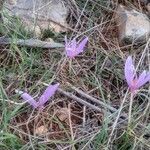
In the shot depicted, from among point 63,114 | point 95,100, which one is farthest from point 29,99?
point 95,100

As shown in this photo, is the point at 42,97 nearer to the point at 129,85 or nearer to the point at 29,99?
the point at 29,99

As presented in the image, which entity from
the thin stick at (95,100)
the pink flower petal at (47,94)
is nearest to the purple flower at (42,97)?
the pink flower petal at (47,94)

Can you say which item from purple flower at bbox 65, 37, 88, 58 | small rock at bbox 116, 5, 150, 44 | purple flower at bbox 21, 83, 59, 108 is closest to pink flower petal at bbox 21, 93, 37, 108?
purple flower at bbox 21, 83, 59, 108

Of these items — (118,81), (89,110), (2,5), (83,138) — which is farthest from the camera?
(2,5)

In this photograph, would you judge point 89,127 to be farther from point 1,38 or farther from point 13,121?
point 1,38

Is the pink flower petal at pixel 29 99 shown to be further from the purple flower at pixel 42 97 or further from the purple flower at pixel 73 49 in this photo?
the purple flower at pixel 73 49

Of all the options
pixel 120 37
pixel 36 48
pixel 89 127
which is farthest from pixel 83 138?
pixel 120 37

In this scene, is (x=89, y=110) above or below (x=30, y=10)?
below
